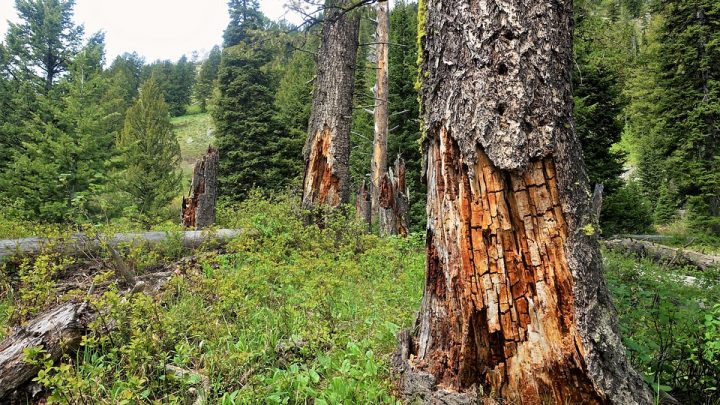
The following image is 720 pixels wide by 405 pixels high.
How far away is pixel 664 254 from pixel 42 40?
84.6ft

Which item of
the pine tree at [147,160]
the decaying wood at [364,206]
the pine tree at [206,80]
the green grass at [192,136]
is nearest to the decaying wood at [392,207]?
the decaying wood at [364,206]

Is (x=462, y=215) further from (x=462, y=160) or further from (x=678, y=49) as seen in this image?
(x=678, y=49)

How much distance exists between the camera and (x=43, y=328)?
10.1 ft

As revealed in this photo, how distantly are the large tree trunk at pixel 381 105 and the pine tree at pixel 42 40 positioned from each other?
15978 millimetres

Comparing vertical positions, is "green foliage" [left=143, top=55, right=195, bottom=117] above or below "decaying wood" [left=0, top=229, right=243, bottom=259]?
above

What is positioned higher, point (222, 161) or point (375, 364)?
point (222, 161)

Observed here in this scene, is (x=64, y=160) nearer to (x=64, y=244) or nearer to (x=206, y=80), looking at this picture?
(x=64, y=244)

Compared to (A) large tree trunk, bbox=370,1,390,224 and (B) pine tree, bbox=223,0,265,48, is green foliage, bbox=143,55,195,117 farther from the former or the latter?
(A) large tree trunk, bbox=370,1,390,224

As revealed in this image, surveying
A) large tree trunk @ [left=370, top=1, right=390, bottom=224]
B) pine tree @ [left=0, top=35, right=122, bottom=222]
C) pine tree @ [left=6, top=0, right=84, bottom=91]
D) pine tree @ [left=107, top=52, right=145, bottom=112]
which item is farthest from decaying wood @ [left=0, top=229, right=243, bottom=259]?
pine tree @ [left=107, top=52, right=145, bottom=112]

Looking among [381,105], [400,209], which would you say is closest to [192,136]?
[381,105]

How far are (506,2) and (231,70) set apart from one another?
2051 centimetres

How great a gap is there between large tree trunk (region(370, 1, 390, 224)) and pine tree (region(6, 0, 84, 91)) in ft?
52.4

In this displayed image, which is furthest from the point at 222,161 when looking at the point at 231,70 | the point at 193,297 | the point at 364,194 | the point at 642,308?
the point at 642,308

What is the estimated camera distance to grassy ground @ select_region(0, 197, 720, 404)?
2.56 meters
